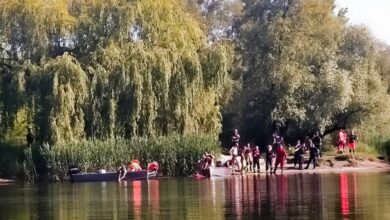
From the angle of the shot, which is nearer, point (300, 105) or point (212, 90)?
point (212, 90)

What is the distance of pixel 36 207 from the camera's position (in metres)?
27.1

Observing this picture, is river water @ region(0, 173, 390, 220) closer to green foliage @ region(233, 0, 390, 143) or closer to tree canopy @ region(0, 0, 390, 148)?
tree canopy @ region(0, 0, 390, 148)

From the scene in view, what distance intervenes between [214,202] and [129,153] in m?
22.6

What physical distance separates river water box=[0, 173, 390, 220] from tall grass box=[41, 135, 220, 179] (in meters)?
10.6

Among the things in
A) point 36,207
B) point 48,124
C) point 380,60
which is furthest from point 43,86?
point 380,60

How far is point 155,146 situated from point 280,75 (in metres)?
11.8

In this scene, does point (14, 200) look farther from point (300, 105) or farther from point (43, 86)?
point (300, 105)

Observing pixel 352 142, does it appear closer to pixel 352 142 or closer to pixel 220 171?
pixel 352 142

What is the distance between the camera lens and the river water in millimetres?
21188

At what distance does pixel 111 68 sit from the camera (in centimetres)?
4750

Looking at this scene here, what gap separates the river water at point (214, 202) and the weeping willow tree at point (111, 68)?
446 inches

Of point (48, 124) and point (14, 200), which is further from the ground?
point (48, 124)

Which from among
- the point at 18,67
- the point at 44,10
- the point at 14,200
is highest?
the point at 44,10

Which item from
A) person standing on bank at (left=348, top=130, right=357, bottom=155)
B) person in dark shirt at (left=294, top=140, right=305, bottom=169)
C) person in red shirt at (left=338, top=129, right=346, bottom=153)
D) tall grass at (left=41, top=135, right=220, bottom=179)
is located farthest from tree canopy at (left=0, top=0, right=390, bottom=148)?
person in dark shirt at (left=294, top=140, right=305, bottom=169)
